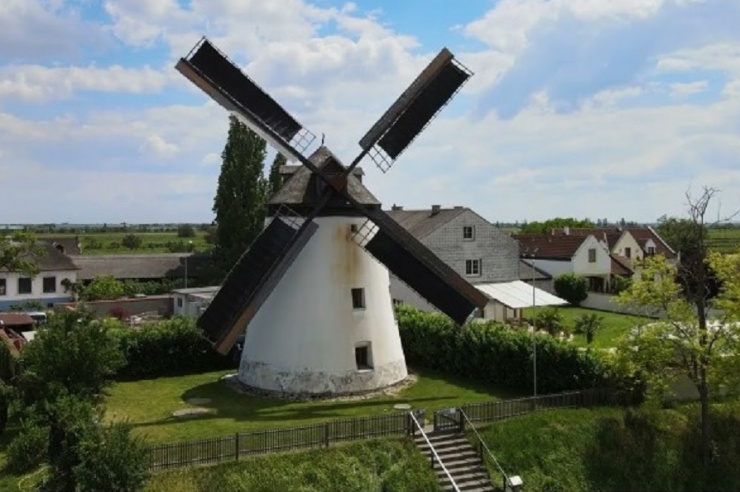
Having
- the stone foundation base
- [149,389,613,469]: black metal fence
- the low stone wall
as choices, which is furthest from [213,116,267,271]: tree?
[149,389,613,469]: black metal fence

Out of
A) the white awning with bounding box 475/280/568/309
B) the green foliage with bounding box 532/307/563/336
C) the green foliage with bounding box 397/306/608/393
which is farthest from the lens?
the white awning with bounding box 475/280/568/309

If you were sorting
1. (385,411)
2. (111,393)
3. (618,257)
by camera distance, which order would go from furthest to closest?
1. (618,257)
2. (111,393)
3. (385,411)

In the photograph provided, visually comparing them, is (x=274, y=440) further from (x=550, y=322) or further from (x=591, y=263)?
(x=591, y=263)

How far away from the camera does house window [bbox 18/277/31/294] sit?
5461 centimetres

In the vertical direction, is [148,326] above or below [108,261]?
below

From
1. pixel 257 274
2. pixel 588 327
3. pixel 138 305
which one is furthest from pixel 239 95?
pixel 138 305

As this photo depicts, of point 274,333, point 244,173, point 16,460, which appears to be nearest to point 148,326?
point 274,333

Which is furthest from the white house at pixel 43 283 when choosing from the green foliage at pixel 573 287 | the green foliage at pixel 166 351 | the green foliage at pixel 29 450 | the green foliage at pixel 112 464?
the green foliage at pixel 112 464

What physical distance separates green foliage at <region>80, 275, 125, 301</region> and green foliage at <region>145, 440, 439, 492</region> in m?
38.0

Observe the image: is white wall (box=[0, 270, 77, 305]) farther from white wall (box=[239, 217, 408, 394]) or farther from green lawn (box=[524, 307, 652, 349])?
green lawn (box=[524, 307, 652, 349])

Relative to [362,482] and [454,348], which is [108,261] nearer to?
[454,348]

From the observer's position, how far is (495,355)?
2797 cm

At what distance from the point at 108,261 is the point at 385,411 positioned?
46.3 metres

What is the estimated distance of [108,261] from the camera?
63.8 metres
